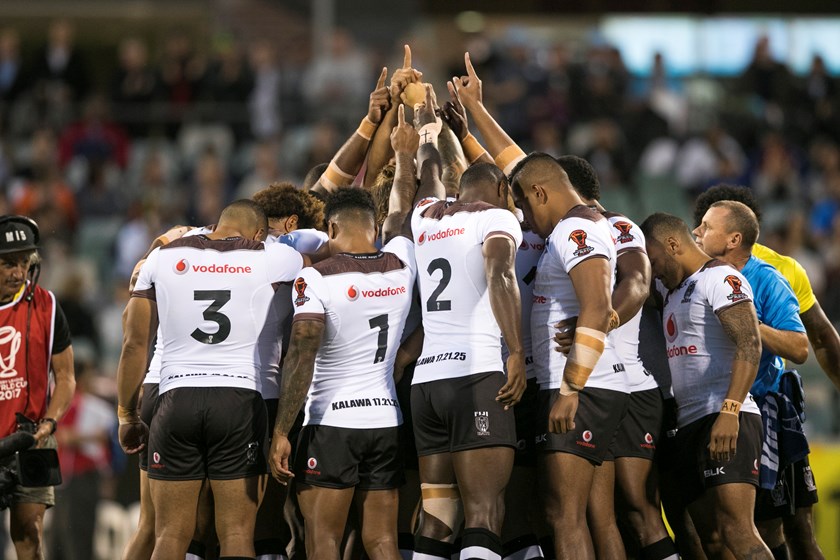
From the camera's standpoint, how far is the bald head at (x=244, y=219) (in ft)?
29.0

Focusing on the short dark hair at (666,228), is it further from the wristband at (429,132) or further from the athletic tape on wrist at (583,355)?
the wristband at (429,132)

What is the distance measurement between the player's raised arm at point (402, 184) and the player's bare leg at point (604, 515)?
85.2 inches

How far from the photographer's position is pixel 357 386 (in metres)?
8.38

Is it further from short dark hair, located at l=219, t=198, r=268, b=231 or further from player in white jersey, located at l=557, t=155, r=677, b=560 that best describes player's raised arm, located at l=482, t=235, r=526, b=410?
short dark hair, located at l=219, t=198, r=268, b=231

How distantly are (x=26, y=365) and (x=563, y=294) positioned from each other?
13.4ft

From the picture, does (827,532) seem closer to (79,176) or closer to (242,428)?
(242,428)

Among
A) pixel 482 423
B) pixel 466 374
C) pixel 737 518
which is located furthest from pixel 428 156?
pixel 737 518

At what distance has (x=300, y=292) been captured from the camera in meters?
8.36

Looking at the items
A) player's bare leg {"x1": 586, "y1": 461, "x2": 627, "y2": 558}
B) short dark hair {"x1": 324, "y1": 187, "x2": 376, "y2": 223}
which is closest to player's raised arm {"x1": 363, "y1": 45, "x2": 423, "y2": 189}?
Result: short dark hair {"x1": 324, "y1": 187, "x2": 376, "y2": 223}

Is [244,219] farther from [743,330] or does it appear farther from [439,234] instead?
[743,330]

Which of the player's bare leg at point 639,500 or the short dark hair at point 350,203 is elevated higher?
the short dark hair at point 350,203

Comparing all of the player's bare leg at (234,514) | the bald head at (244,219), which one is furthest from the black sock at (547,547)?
the bald head at (244,219)

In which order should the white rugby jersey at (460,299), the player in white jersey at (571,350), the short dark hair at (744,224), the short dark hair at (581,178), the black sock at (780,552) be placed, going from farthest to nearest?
the black sock at (780,552) → the short dark hair at (744,224) → the short dark hair at (581,178) → the white rugby jersey at (460,299) → the player in white jersey at (571,350)

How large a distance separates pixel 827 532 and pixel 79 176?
1243 centimetres
